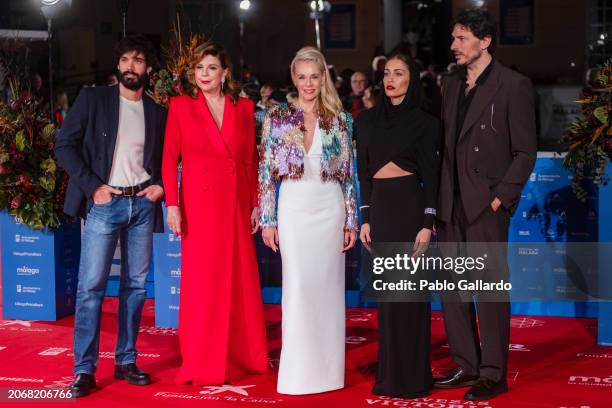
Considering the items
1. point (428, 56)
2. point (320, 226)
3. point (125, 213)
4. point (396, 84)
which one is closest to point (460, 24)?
point (396, 84)

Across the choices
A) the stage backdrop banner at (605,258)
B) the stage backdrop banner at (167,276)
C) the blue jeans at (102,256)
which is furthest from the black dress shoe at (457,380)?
the stage backdrop banner at (167,276)

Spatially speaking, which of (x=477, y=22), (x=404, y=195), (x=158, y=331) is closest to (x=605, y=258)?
(x=404, y=195)

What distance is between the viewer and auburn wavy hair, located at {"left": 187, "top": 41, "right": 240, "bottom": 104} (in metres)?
4.93

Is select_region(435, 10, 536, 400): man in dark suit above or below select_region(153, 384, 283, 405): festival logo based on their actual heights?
above

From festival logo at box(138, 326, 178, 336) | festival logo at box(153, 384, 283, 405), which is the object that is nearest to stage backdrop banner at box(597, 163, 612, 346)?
festival logo at box(153, 384, 283, 405)

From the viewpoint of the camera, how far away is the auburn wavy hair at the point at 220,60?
16.2 ft

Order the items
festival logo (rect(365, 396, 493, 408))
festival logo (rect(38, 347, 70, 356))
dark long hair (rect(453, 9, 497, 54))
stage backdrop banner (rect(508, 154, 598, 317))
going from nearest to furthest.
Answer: festival logo (rect(365, 396, 493, 408)) → dark long hair (rect(453, 9, 497, 54)) → festival logo (rect(38, 347, 70, 356)) → stage backdrop banner (rect(508, 154, 598, 317))

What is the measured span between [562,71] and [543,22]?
1103 mm

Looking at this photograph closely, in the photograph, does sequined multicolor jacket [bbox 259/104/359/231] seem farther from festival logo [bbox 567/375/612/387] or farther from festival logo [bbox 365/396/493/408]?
festival logo [bbox 567/375/612/387]

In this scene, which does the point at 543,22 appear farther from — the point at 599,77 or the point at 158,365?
the point at 158,365

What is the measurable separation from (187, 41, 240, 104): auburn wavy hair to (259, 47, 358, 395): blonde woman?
0.37 metres

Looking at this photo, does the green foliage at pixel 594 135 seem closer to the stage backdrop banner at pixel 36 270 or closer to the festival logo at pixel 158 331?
the festival logo at pixel 158 331

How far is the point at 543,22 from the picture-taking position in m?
20.8

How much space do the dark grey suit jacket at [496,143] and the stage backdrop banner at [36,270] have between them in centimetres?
306
